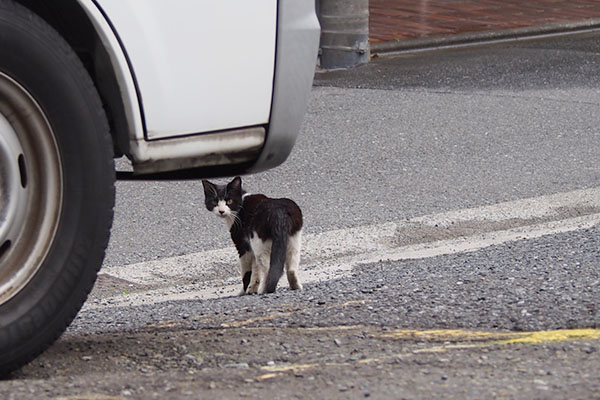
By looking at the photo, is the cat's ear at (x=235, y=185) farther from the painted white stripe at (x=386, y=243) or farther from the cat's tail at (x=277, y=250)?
A: the painted white stripe at (x=386, y=243)

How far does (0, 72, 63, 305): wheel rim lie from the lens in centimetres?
344

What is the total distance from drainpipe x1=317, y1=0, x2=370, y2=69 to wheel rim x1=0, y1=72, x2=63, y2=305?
27.8ft

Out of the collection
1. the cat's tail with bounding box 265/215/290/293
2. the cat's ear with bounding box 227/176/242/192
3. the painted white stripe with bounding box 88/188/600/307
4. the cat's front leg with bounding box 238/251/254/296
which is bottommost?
the painted white stripe with bounding box 88/188/600/307

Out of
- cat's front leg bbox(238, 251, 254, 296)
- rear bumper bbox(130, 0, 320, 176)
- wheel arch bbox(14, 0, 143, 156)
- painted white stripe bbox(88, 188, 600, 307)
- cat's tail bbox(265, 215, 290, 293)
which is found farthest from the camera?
painted white stripe bbox(88, 188, 600, 307)

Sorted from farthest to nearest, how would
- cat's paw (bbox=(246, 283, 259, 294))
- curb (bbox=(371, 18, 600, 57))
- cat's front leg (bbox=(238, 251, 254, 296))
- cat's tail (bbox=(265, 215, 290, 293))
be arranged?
curb (bbox=(371, 18, 600, 57))
cat's front leg (bbox=(238, 251, 254, 296))
cat's paw (bbox=(246, 283, 259, 294))
cat's tail (bbox=(265, 215, 290, 293))

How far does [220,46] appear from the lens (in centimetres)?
378

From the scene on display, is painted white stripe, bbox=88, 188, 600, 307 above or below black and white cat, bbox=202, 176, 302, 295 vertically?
below

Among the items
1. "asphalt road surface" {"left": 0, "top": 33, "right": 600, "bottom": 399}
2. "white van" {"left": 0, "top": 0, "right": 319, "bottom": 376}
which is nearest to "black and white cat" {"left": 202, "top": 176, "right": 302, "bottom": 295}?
"asphalt road surface" {"left": 0, "top": 33, "right": 600, "bottom": 399}

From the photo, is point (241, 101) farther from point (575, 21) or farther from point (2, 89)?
point (575, 21)

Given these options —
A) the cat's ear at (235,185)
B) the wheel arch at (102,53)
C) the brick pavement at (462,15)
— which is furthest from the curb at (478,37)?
the wheel arch at (102,53)

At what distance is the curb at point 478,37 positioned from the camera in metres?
12.9

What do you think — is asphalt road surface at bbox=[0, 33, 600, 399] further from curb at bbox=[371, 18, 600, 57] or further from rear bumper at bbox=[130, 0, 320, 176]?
curb at bbox=[371, 18, 600, 57]

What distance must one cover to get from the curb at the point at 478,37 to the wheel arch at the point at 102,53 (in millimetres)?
8895

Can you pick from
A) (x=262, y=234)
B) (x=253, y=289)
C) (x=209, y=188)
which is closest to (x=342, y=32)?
(x=209, y=188)
